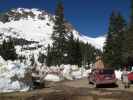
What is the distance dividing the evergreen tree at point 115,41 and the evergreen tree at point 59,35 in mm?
18547

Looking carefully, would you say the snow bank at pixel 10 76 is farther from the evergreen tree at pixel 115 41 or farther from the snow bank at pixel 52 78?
the evergreen tree at pixel 115 41

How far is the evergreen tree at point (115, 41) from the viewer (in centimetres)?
8006

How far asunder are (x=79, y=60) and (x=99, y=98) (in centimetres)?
8672

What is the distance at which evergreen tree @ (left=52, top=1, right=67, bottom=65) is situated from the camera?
329 ft

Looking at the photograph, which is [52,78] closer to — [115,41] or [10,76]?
[10,76]

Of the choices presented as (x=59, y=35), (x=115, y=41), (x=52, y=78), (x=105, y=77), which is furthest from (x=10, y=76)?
(x=59, y=35)

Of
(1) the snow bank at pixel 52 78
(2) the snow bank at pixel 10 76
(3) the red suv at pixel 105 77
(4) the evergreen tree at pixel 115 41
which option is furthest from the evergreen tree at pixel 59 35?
(2) the snow bank at pixel 10 76

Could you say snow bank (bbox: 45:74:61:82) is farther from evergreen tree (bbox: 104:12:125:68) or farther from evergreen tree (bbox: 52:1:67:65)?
evergreen tree (bbox: 52:1:67:65)

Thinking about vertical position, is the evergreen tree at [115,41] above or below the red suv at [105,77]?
above

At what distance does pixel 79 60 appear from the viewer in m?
112

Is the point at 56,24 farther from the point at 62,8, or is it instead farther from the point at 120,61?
the point at 120,61

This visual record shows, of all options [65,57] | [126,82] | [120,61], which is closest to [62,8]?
[65,57]

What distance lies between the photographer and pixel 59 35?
4035 inches

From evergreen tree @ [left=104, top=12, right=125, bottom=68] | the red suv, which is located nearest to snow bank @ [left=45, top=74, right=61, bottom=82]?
the red suv
